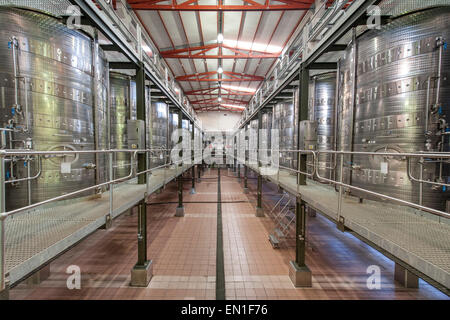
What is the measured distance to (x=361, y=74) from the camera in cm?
478

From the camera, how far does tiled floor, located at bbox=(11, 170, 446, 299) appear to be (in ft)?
14.6

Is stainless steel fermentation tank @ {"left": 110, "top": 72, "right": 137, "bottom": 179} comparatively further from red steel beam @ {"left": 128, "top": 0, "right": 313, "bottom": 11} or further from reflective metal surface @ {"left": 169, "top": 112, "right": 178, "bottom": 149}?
reflective metal surface @ {"left": 169, "top": 112, "right": 178, "bottom": 149}

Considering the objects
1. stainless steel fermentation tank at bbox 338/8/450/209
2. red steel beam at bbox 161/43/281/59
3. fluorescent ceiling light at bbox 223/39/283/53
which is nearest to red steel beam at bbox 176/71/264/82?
red steel beam at bbox 161/43/281/59

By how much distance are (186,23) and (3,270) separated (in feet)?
39.9

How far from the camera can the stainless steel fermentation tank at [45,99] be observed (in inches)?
153

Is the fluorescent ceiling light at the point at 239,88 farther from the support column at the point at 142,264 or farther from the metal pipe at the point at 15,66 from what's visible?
the support column at the point at 142,264

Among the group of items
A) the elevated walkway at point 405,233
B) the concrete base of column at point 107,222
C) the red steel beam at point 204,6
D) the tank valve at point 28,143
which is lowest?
the concrete base of column at point 107,222

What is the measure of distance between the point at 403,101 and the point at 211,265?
18.1ft

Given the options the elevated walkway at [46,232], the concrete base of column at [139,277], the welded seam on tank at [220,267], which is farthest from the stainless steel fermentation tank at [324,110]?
the elevated walkway at [46,232]

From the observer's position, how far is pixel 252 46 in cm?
1300

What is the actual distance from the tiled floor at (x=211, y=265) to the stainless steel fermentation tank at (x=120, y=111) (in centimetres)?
248

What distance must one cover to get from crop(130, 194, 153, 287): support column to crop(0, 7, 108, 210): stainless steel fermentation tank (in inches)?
50.9

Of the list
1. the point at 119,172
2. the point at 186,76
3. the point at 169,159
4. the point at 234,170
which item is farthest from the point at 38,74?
the point at 234,170

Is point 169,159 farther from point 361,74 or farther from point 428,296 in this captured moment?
point 428,296
